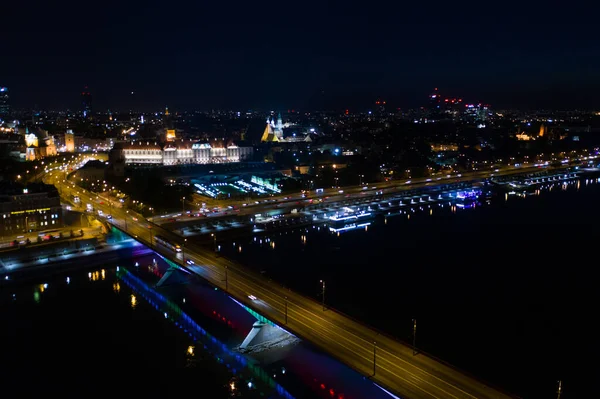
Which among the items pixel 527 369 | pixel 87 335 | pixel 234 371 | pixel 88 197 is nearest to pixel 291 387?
pixel 234 371

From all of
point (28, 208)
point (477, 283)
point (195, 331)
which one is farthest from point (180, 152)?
point (477, 283)

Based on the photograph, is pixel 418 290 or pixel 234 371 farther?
pixel 418 290

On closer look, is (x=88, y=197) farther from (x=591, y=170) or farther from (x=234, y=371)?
(x=591, y=170)

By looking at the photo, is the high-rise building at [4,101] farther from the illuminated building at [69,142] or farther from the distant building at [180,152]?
the distant building at [180,152]

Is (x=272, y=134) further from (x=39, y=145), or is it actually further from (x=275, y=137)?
(x=39, y=145)

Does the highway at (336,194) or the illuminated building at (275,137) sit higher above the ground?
the illuminated building at (275,137)

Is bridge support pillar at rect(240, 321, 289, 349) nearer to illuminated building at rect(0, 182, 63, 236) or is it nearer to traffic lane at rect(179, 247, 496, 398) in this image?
traffic lane at rect(179, 247, 496, 398)

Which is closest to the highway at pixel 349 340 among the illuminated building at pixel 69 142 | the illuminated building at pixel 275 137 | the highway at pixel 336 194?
the highway at pixel 336 194
